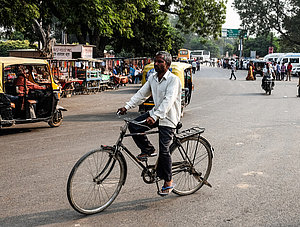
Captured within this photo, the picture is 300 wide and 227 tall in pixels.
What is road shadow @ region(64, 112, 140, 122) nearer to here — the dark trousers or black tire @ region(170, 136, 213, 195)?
black tire @ region(170, 136, 213, 195)

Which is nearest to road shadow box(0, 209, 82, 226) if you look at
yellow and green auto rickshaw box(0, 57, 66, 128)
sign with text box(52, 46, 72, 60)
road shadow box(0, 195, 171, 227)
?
road shadow box(0, 195, 171, 227)

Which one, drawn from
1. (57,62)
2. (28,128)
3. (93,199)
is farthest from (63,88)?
(93,199)

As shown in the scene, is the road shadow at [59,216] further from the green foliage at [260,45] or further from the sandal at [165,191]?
the green foliage at [260,45]

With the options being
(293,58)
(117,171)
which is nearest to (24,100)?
(117,171)

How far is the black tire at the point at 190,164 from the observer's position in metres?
4.91

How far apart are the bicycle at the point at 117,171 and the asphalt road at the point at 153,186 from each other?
0.46ft

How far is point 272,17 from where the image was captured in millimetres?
56656

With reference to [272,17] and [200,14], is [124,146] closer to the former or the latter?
[200,14]

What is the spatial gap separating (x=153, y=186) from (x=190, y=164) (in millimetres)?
650

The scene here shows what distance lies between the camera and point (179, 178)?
16.5 feet

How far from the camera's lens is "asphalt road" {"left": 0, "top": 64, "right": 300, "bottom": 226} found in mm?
4289

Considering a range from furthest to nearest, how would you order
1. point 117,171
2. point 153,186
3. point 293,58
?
point 293,58, point 153,186, point 117,171

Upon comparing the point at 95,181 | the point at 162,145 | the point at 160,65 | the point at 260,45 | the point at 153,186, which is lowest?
the point at 153,186

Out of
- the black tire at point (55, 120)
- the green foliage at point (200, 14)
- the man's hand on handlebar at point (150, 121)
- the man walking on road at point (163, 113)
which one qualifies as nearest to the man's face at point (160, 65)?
the man walking on road at point (163, 113)
